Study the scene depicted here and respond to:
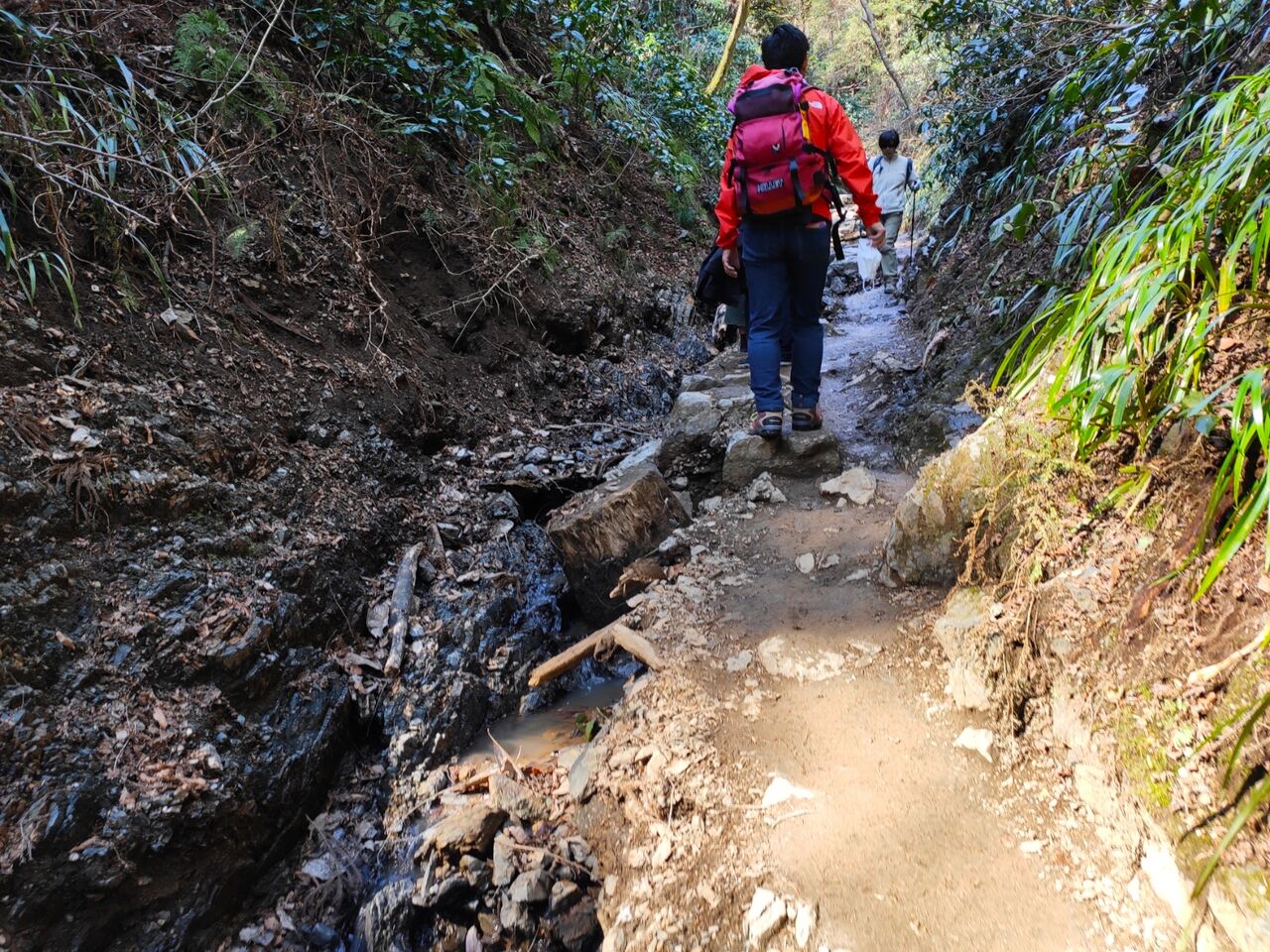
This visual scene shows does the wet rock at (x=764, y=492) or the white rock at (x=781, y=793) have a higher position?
the wet rock at (x=764, y=492)

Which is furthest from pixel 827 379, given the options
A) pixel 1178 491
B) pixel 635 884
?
pixel 635 884

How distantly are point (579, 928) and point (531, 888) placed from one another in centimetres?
21

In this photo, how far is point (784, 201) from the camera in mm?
A: 3486

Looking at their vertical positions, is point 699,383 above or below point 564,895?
above

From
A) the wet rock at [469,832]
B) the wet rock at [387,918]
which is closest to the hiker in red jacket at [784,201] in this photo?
the wet rock at [469,832]

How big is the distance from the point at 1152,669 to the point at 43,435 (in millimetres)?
4225

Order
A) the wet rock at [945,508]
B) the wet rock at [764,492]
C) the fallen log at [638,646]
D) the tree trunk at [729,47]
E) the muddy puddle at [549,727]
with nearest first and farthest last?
→ the wet rock at [945,508] → the fallen log at [638,646] → the muddy puddle at [549,727] → the wet rock at [764,492] → the tree trunk at [729,47]

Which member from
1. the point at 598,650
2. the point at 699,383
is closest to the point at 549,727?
the point at 598,650

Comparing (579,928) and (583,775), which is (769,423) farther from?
(579,928)

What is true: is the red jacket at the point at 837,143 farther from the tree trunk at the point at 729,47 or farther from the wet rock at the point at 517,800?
the tree trunk at the point at 729,47

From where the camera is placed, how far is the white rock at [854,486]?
383 cm

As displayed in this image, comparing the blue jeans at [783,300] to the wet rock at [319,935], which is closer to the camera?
the wet rock at [319,935]

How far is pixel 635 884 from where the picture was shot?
210cm

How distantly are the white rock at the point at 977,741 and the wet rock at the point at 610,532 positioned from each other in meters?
2.04
